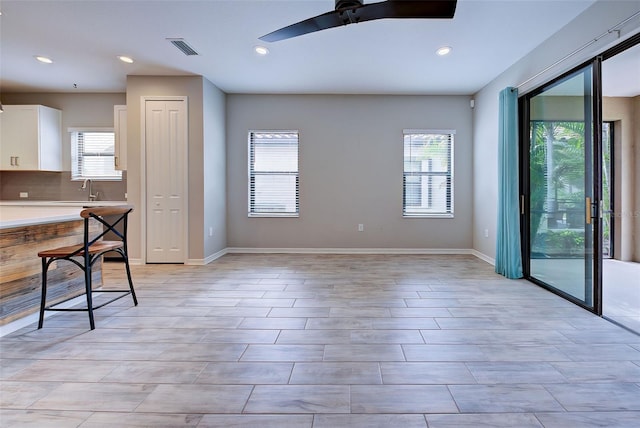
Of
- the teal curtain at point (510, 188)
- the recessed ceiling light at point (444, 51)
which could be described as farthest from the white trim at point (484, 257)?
the recessed ceiling light at point (444, 51)

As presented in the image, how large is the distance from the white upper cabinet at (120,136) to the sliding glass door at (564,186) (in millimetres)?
5632

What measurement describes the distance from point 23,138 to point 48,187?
2.82ft

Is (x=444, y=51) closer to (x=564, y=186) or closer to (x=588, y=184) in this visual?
(x=564, y=186)

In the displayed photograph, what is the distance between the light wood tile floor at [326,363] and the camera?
162cm

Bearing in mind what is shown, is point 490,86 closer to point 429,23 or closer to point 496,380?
point 429,23

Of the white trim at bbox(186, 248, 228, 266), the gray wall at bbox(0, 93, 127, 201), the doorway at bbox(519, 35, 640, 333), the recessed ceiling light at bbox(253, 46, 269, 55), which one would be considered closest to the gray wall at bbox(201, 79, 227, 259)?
the white trim at bbox(186, 248, 228, 266)

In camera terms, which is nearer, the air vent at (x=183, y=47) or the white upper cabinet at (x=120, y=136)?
the air vent at (x=183, y=47)

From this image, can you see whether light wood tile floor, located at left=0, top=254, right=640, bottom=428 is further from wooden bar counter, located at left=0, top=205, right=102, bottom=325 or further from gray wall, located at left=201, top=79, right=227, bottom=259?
gray wall, located at left=201, top=79, right=227, bottom=259

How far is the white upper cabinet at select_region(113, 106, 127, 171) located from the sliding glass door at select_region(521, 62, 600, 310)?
563 centimetres

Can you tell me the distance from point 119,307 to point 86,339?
2.31 ft

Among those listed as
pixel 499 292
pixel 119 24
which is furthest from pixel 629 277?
pixel 119 24

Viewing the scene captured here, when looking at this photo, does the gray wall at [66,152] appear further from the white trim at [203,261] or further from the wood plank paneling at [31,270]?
the wood plank paneling at [31,270]

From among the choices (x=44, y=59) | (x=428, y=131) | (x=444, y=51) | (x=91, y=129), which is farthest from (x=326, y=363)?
(x=91, y=129)

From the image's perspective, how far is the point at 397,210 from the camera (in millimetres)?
5980
